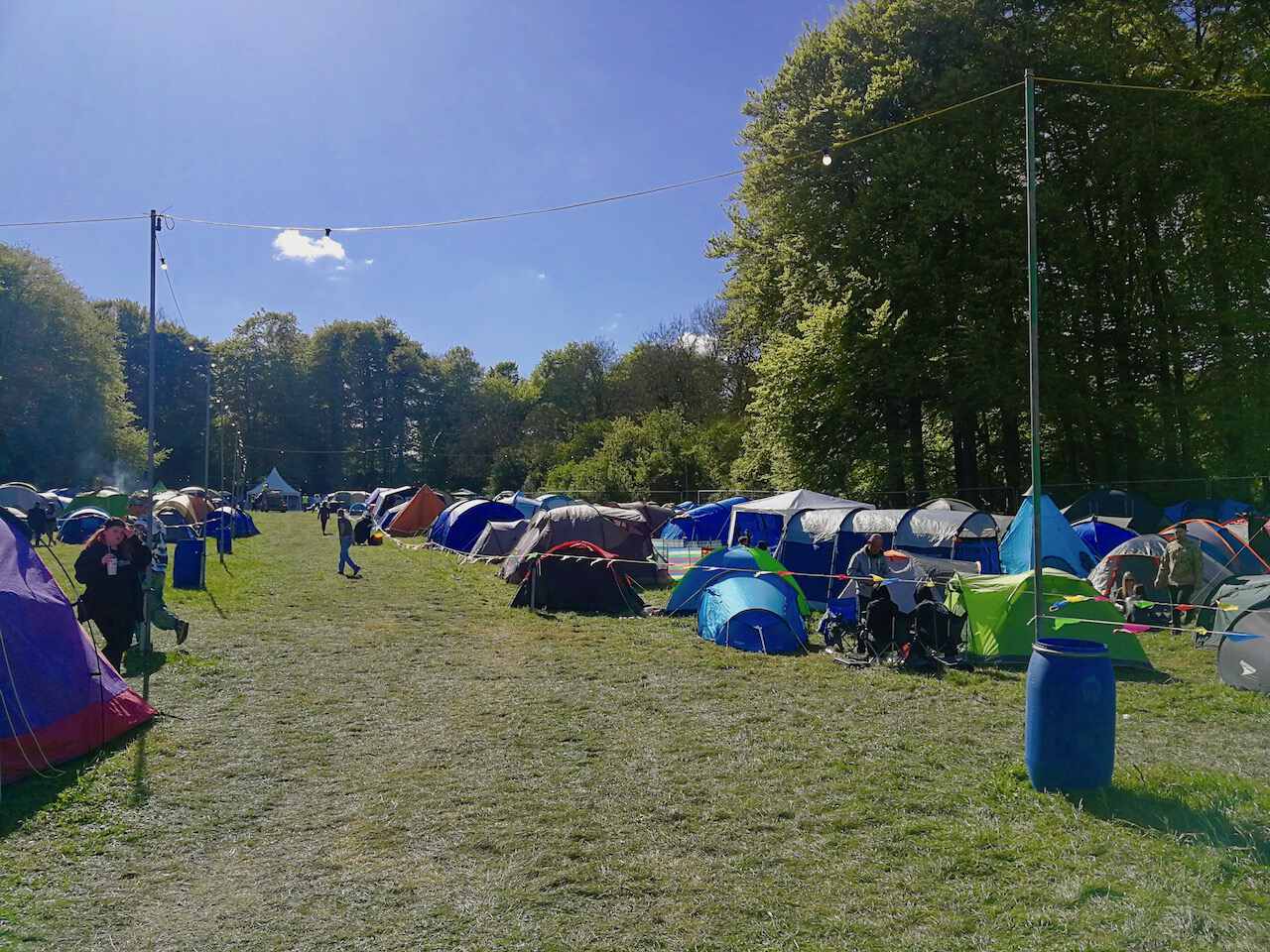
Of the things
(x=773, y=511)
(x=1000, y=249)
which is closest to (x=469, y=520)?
(x=773, y=511)

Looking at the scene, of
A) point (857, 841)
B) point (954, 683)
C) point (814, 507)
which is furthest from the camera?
point (814, 507)

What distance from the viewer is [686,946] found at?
3.88 meters

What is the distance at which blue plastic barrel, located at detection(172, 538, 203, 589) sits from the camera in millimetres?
16312

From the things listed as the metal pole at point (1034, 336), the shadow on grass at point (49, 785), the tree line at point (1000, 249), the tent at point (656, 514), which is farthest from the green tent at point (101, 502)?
the metal pole at point (1034, 336)

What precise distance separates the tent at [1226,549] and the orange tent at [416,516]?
91.1 feet

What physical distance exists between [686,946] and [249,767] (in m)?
4.12

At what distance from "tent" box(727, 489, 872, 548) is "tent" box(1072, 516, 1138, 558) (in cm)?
458

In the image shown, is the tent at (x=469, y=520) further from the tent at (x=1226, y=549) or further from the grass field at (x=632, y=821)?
the tent at (x=1226, y=549)

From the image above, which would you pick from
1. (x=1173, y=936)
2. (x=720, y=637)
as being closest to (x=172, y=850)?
(x=1173, y=936)

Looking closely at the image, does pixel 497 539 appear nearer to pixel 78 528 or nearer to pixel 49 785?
pixel 78 528

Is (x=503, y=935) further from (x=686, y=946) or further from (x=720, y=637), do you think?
(x=720, y=637)

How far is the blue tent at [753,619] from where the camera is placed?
11258mm

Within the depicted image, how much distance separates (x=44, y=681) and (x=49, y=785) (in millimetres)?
805

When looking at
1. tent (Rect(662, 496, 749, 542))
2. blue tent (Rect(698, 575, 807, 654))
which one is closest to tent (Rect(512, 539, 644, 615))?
blue tent (Rect(698, 575, 807, 654))
